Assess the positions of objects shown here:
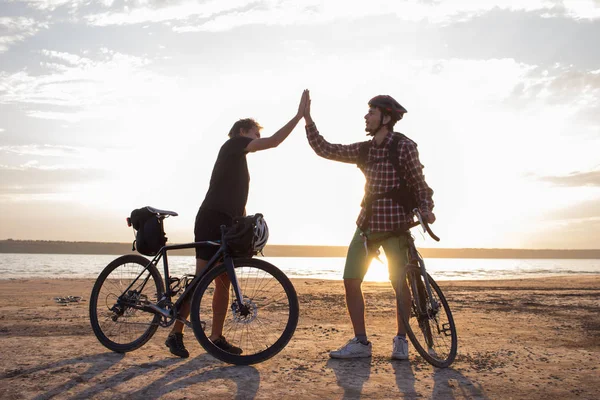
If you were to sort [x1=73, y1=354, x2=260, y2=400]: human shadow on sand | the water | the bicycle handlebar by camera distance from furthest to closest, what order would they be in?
1. the water
2. the bicycle handlebar
3. [x1=73, y1=354, x2=260, y2=400]: human shadow on sand

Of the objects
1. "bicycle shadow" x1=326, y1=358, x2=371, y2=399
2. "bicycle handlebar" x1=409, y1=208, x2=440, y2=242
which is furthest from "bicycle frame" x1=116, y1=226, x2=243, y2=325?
"bicycle handlebar" x1=409, y1=208, x2=440, y2=242

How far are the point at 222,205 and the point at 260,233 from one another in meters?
0.47

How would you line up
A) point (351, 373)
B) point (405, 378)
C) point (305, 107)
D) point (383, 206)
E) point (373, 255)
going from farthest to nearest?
1. point (305, 107)
2. point (373, 255)
3. point (383, 206)
4. point (351, 373)
5. point (405, 378)

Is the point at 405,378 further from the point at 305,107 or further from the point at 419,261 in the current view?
the point at 305,107

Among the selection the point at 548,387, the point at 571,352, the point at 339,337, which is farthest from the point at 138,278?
the point at 571,352

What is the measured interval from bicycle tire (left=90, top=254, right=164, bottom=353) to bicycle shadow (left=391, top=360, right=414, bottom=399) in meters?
2.01

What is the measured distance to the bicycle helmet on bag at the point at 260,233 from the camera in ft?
13.5

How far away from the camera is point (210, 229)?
14.5ft

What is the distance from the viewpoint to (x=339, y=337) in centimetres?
548

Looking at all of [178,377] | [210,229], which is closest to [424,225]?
[210,229]

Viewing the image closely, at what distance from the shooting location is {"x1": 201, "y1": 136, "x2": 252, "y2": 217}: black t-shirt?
4.44m

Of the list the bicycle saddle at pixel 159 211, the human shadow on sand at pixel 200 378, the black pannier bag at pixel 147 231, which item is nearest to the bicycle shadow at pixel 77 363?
the human shadow on sand at pixel 200 378

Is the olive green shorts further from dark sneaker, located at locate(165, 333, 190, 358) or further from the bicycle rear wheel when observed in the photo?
dark sneaker, located at locate(165, 333, 190, 358)

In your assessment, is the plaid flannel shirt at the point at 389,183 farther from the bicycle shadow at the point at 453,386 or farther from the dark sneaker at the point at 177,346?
the dark sneaker at the point at 177,346
